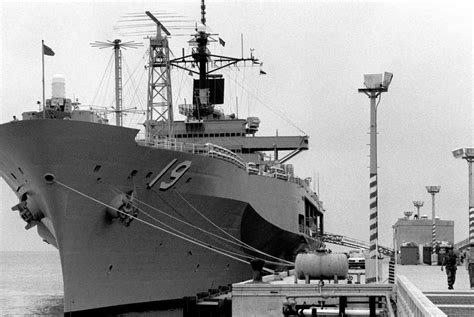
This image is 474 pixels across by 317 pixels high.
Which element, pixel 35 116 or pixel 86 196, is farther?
pixel 35 116

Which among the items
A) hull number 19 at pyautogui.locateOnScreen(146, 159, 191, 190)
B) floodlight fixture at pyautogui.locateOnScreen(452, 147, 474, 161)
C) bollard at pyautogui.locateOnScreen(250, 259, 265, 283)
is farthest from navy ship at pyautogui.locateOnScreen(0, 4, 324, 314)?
floodlight fixture at pyautogui.locateOnScreen(452, 147, 474, 161)

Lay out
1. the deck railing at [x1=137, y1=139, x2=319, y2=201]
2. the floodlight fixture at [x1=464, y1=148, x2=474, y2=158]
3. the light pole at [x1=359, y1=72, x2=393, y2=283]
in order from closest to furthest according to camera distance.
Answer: the light pole at [x1=359, y1=72, x2=393, y2=283]
the deck railing at [x1=137, y1=139, x2=319, y2=201]
the floodlight fixture at [x1=464, y1=148, x2=474, y2=158]

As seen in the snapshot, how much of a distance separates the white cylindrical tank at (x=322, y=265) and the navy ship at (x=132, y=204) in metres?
6.02

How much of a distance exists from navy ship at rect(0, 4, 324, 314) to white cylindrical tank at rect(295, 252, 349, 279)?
6.02 metres

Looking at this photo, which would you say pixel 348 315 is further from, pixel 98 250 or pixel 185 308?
pixel 98 250

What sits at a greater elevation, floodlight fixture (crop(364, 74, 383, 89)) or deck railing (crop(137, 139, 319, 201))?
floodlight fixture (crop(364, 74, 383, 89))

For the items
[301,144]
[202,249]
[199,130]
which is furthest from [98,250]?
[301,144]

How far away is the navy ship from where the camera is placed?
22.7 m

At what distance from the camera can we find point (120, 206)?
23750mm

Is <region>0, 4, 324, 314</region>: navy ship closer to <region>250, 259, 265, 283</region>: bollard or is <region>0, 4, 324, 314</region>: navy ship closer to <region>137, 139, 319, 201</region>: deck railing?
<region>137, 139, 319, 201</region>: deck railing

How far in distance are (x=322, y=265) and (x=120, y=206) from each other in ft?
21.6

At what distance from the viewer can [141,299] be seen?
81.7 ft

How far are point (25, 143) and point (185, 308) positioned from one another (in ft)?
21.8

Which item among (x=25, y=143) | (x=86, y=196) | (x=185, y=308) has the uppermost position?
(x=25, y=143)
